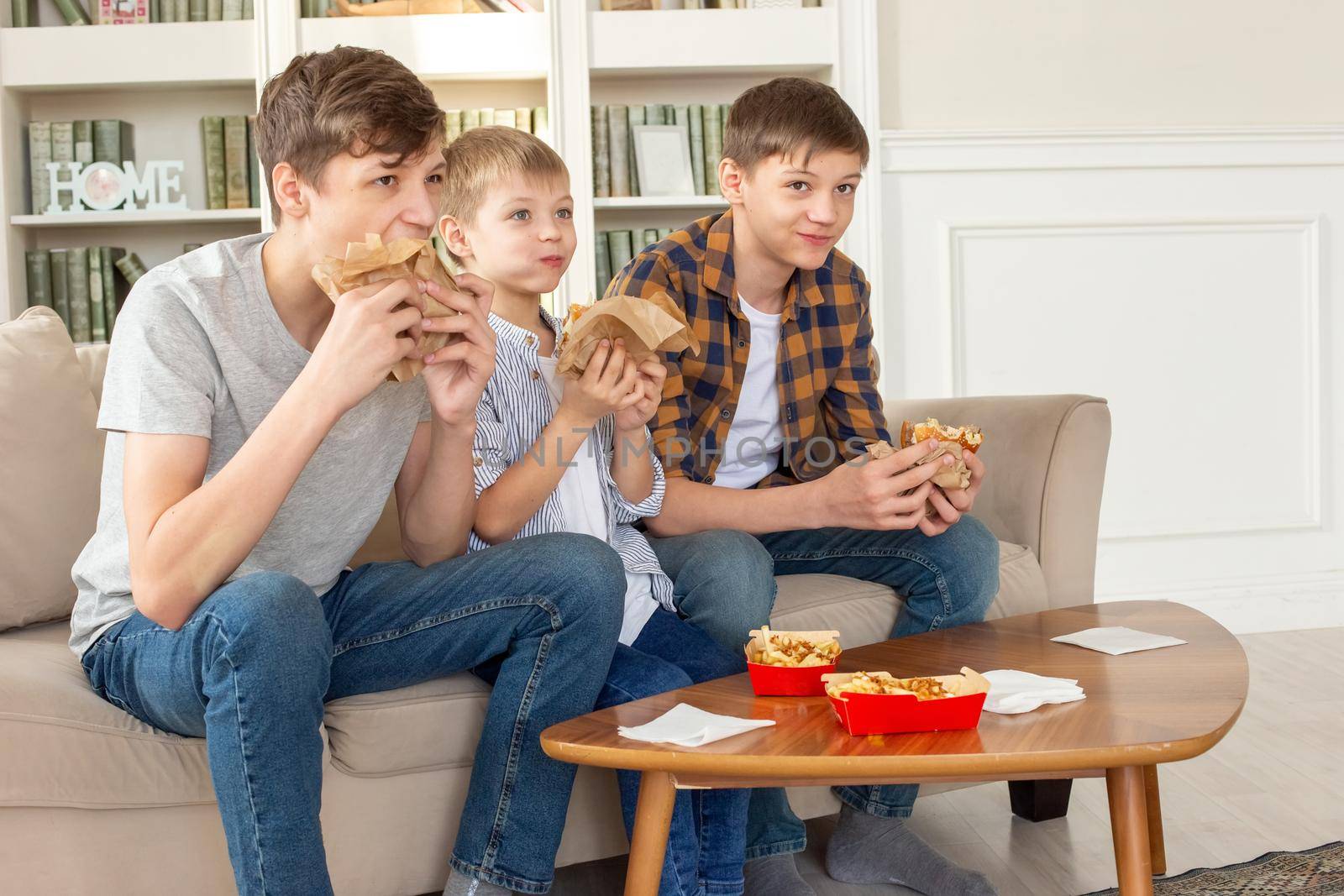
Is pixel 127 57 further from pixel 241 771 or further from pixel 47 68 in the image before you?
pixel 241 771

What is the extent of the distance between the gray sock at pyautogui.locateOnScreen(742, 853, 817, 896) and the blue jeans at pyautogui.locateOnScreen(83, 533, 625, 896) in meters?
0.30

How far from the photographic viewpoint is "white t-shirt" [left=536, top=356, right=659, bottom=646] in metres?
1.54

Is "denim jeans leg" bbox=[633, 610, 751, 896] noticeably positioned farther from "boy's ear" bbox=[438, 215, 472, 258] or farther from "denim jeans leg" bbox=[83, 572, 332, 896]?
"boy's ear" bbox=[438, 215, 472, 258]

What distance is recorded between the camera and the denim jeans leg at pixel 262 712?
1.07m

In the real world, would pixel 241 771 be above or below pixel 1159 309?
below

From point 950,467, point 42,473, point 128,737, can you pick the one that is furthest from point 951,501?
point 42,473

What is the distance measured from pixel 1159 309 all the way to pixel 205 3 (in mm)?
2604

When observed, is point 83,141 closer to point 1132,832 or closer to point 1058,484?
point 1058,484

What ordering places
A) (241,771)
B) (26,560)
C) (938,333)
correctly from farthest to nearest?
(938,333)
(26,560)
(241,771)

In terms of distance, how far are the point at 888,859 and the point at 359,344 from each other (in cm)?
94

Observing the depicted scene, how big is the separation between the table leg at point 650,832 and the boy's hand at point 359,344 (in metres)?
0.46

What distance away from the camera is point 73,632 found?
1.28m

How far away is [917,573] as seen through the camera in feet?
5.37

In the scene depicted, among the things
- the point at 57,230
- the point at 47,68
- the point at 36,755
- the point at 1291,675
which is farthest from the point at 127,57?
the point at 1291,675
